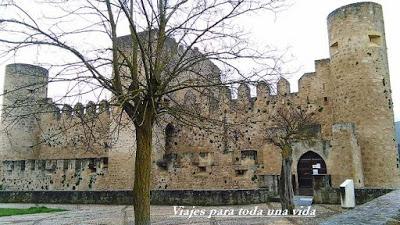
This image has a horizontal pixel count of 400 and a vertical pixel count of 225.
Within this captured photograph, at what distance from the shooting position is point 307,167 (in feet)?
61.2

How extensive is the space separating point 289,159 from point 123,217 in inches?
200

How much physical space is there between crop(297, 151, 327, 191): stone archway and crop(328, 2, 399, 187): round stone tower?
225 centimetres

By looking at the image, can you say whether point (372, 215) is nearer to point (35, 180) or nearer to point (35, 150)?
point (35, 180)

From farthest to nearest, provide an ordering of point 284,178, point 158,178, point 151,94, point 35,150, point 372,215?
point 35,150 < point 158,178 < point 284,178 < point 151,94 < point 372,215

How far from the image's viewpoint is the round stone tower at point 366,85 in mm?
18500

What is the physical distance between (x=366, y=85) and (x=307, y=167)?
16.1ft

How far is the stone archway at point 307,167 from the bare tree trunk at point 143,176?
13225 millimetres

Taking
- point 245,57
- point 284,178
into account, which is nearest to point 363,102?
point 284,178

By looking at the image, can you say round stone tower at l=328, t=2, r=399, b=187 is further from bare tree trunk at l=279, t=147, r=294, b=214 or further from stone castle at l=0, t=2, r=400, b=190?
bare tree trunk at l=279, t=147, r=294, b=214

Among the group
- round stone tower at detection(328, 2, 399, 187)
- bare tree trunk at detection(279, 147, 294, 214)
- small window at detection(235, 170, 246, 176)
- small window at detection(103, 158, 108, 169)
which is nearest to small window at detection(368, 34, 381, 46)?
round stone tower at detection(328, 2, 399, 187)

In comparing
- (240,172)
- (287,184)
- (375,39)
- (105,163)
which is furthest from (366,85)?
(105,163)

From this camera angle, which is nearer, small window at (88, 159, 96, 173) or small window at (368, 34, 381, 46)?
small window at (368, 34, 381, 46)

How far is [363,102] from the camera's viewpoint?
A: 19.0 meters

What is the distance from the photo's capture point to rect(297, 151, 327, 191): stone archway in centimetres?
1838
